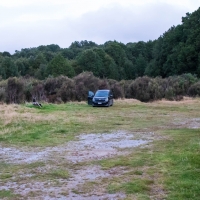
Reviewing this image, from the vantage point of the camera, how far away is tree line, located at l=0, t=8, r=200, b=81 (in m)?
54.2

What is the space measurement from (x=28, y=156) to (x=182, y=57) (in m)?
47.3

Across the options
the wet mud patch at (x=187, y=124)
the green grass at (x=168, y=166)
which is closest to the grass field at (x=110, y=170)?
the green grass at (x=168, y=166)

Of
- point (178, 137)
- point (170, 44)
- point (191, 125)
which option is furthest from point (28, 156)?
point (170, 44)

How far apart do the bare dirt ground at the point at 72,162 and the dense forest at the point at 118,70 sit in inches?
767

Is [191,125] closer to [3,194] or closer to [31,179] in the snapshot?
[31,179]

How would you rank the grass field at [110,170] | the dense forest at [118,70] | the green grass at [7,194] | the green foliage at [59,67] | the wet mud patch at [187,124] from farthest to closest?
the green foliage at [59,67], the dense forest at [118,70], the wet mud patch at [187,124], the grass field at [110,170], the green grass at [7,194]

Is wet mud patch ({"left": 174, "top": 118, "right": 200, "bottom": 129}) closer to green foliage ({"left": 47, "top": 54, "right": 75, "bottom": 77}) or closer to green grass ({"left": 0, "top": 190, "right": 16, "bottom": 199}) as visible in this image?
green grass ({"left": 0, "top": 190, "right": 16, "bottom": 199})

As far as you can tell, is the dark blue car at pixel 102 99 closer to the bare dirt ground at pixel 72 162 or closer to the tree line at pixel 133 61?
the bare dirt ground at pixel 72 162

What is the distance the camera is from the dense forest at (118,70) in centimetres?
3297

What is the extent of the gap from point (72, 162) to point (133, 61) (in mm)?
71900

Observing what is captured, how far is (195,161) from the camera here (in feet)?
26.3

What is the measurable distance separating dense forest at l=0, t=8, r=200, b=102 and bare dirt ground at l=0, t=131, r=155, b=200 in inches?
767

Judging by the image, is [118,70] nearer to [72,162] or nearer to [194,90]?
[194,90]

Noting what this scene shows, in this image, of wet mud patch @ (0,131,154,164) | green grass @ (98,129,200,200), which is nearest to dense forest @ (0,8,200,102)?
wet mud patch @ (0,131,154,164)
